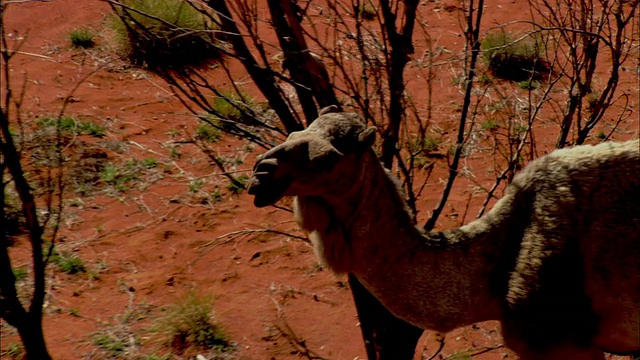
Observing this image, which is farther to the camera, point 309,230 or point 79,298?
point 79,298

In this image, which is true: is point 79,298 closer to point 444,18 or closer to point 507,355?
point 507,355

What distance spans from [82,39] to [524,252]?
9656 millimetres

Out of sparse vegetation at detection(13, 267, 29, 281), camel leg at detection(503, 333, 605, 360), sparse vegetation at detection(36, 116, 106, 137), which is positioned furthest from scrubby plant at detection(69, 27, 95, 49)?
camel leg at detection(503, 333, 605, 360)

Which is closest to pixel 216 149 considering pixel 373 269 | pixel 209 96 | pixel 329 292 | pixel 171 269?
pixel 209 96

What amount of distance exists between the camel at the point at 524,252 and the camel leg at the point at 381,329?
107 cm

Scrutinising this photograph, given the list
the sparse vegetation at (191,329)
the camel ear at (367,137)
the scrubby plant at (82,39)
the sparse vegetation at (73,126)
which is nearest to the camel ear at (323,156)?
the camel ear at (367,137)

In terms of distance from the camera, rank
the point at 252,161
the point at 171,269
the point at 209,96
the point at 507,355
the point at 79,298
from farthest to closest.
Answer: the point at 209,96, the point at 252,161, the point at 171,269, the point at 79,298, the point at 507,355

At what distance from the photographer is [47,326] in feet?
21.3

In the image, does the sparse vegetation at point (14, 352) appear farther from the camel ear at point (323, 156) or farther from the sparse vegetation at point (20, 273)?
the camel ear at point (323, 156)

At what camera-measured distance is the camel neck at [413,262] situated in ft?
11.5

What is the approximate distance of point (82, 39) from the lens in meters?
11.6

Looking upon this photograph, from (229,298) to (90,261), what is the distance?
148cm

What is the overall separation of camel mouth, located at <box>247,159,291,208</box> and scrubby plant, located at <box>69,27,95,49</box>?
949 centimetres

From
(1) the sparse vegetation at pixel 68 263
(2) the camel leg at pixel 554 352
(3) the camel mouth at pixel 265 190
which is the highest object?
(3) the camel mouth at pixel 265 190
